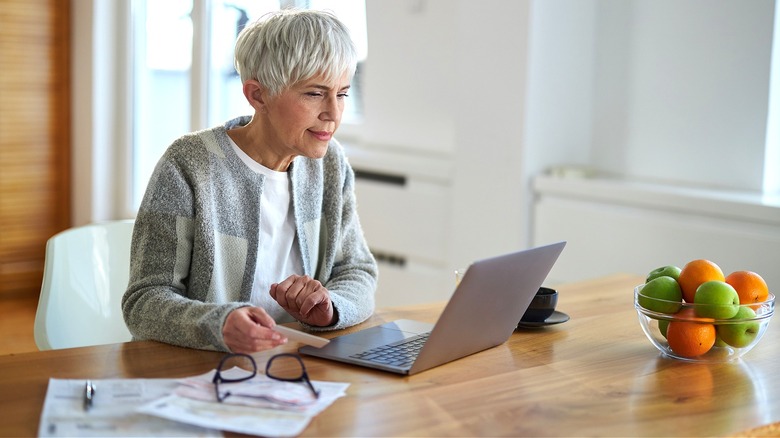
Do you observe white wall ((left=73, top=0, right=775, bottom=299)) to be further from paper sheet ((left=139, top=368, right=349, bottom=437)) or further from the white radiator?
paper sheet ((left=139, top=368, right=349, bottom=437))

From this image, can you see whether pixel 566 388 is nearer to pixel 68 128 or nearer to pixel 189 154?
pixel 189 154

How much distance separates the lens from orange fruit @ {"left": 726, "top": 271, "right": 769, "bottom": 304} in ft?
5.25

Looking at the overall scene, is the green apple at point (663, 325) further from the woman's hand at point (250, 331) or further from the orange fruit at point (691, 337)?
the woman's hand at point (250, 331)

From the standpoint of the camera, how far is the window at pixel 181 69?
181 inches

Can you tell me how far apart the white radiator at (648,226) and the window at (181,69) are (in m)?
1.77

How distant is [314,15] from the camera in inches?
68.9

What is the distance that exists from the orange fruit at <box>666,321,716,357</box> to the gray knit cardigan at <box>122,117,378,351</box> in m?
0.55

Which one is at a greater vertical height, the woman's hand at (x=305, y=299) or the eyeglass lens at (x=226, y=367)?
the woman's hand at (x=305, y=299)

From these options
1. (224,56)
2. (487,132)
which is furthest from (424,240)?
(224,56)

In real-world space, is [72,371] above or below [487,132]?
below

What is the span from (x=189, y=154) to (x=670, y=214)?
5.08ft

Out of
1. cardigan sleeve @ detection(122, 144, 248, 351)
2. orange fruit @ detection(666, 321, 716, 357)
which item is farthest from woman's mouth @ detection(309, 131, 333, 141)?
orange fruit @ detection(666, 321, 716, 357)

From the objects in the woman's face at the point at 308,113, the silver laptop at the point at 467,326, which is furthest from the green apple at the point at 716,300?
the woman's face at the point at 308,113

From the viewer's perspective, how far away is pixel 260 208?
1813 millimetres
